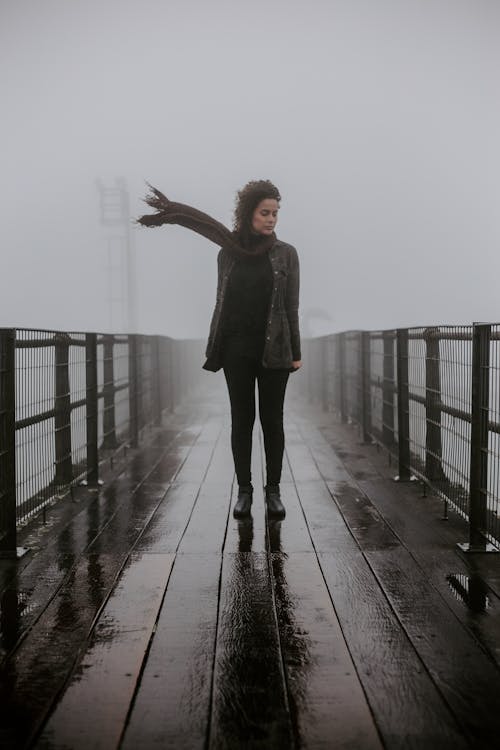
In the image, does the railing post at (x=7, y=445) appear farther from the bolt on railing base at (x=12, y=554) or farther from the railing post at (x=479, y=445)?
the railing post at (x=479, y=445)

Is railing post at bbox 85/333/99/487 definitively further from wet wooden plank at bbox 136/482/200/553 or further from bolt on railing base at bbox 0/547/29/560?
bolt on railing base at bbox 0/547/29/560

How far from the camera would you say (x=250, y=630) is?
232 cm

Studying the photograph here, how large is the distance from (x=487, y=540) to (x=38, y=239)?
88.2 metres

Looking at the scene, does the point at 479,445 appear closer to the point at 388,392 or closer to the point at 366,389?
the point at 388,392

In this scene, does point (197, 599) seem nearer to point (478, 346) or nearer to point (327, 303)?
point (478, 346)

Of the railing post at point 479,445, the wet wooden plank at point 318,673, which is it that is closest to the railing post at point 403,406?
the railing post at point 479,445

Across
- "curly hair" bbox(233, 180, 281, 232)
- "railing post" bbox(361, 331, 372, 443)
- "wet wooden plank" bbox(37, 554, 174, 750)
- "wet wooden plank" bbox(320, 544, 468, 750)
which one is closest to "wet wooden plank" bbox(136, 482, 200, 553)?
"wet wooden plank" bbox(37, 554, 174, 750)

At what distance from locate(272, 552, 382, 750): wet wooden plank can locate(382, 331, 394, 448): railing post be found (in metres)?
3.20

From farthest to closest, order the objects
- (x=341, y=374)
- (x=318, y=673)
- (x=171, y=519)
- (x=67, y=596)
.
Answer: (x=341, y=374), (x=171, y=519), (x=67, y=596), (x=318, y=673)

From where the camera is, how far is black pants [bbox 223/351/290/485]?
3952 mm

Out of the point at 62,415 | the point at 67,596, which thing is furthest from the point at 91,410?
the point at 67,596

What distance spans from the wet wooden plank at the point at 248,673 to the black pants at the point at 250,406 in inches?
48.3

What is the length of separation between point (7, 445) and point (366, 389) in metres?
4.39

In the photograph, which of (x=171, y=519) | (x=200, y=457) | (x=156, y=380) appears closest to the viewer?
(x=171, y=519)
